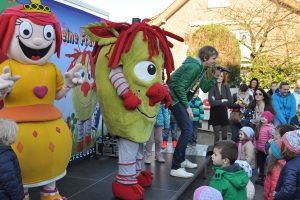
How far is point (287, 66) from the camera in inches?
513

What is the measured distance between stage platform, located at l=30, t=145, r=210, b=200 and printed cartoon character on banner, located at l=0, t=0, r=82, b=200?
1069 mm

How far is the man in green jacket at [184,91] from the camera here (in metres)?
4.45

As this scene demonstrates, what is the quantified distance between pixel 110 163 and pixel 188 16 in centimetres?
1426

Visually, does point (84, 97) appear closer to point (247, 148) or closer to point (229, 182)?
point (247, 148)

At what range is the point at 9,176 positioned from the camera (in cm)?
231

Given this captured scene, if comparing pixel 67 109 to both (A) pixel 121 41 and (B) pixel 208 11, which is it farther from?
(B) pixel 208 11

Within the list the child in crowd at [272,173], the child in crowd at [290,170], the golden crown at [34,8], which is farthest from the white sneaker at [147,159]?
the golden crown at [34,8]

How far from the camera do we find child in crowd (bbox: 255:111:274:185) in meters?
5.27

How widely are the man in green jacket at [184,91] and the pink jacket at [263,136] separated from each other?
1.30m

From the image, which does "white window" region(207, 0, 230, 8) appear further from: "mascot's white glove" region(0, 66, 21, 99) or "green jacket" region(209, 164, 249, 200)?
"mascot's white glove" region(0, 66, 21, 99)

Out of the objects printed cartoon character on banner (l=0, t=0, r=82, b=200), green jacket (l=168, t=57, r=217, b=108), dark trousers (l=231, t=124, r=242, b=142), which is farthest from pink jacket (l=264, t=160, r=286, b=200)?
dark trousers (l=231, t=124, r=242, b=142)

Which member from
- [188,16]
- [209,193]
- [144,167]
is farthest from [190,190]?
[188,16]

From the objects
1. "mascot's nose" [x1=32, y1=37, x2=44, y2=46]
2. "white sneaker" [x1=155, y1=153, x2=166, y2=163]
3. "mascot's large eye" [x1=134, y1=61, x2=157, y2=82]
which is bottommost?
"white sneaker" [x1=155, y1=153, x2=166, y2=163]

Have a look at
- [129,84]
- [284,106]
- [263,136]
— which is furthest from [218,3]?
[129,84]
